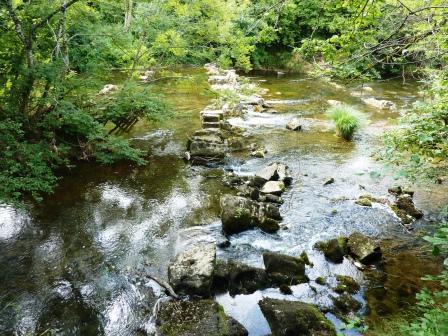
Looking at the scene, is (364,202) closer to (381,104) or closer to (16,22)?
(16,22)

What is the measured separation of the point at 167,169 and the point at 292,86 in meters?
14.4

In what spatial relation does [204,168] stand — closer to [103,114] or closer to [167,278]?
[103,114]

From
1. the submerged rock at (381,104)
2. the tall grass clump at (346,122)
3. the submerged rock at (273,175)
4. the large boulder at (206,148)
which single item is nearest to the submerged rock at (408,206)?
the submerged rock at (273,175)

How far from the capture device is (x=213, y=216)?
24.9 ft

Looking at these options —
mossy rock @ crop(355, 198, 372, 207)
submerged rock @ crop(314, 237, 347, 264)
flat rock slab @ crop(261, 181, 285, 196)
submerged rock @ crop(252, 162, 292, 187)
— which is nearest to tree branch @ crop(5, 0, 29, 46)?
submerged rock @ crop(252, 162, 292, 187)

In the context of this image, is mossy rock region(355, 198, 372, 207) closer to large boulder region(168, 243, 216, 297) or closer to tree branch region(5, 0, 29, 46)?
large boulder region(168, 243, 216, 297)

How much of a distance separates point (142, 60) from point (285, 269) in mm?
7963

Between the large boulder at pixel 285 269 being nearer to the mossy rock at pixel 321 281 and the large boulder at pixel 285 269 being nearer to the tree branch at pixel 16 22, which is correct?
the mossy rock at pixel 321 281

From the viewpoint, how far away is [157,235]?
690 centimetres

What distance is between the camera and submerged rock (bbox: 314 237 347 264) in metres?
6.23

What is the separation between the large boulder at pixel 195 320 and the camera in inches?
174

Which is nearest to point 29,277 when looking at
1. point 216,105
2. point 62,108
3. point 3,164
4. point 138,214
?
point 3,164

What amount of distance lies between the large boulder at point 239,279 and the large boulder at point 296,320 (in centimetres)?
68

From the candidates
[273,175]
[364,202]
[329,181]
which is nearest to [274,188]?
[273,175]
